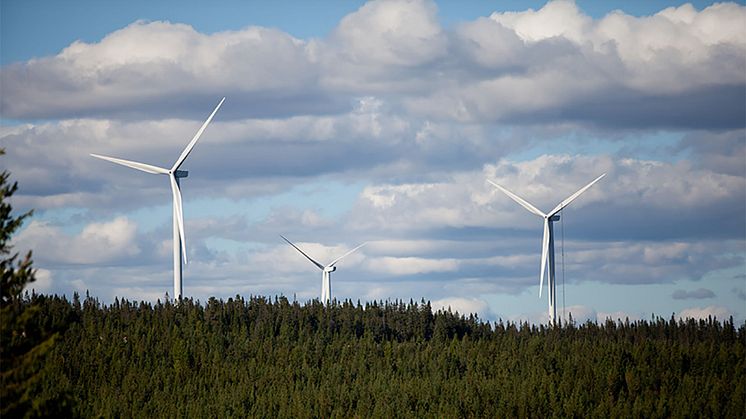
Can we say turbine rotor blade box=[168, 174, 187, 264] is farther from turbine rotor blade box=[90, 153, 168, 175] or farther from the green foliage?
the green foliage

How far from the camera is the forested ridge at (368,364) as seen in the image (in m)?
63.2

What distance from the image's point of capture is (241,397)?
66.8m

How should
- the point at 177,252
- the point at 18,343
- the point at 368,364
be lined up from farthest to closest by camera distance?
the point at 368,364 < the point at 177,252 < the point at 18,343

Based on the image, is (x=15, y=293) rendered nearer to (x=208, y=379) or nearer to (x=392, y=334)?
(x=208, y=379)

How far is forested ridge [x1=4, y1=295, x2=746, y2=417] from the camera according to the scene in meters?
63.2

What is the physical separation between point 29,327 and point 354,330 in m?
63.0

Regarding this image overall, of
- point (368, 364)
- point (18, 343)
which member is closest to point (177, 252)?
point (368, 364)

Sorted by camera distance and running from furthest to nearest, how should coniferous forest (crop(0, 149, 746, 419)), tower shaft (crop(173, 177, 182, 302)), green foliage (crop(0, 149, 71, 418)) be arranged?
tower shaft (crop(173, 177, 182, 302))
coniferous forest (crop(0, 149, 746, 419))
green foliage (crop(0, 149, 71, 418))

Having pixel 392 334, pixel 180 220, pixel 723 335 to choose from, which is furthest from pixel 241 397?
pixel 723 335

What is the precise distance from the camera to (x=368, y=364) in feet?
258

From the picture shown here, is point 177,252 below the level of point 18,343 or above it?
above

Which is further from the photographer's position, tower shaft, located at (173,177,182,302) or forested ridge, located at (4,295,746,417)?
tower shaft, located at (173,177,182,302)

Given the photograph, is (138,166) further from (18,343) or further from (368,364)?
(18,343)

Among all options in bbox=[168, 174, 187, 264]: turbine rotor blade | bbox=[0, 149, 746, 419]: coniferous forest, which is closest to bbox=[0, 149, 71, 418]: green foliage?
bbox=[0, 149, 746, 419]: coniferous forest
